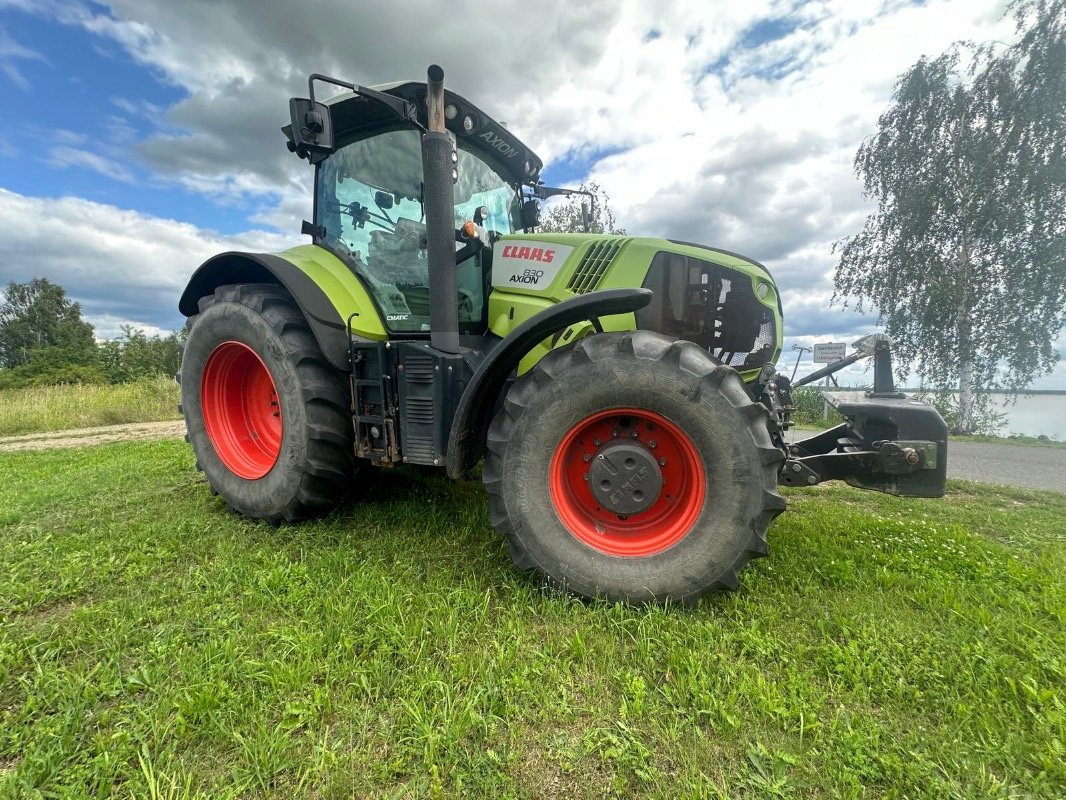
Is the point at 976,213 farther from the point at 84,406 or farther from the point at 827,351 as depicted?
the point at 84,406

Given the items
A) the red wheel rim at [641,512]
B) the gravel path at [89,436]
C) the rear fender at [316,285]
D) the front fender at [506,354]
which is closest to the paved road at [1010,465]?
the red wheel rim at [641,512]

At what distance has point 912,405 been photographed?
2.43m

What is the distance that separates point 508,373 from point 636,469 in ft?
2.63

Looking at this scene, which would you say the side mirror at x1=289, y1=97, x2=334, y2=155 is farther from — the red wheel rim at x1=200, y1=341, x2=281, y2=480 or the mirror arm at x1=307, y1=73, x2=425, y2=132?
the red wheel rim at x1=200, y1=341, x2=281, y2=480

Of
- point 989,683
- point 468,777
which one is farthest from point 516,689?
point 989,683

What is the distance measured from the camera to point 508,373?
246cm

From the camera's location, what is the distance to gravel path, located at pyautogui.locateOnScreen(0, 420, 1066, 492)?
5.64 m

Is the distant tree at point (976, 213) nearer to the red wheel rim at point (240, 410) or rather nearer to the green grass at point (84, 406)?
the red wheel rim at point (240, 410)

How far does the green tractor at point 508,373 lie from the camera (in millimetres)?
2070

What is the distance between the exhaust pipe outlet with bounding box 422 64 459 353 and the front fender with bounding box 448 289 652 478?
1.21 ft

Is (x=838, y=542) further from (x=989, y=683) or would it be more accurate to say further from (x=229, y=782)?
(x=229, y=782)

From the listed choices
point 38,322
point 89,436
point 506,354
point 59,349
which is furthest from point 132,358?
point 506,354

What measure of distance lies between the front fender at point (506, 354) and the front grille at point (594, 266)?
0.28 metres

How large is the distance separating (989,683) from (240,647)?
2.62 m
